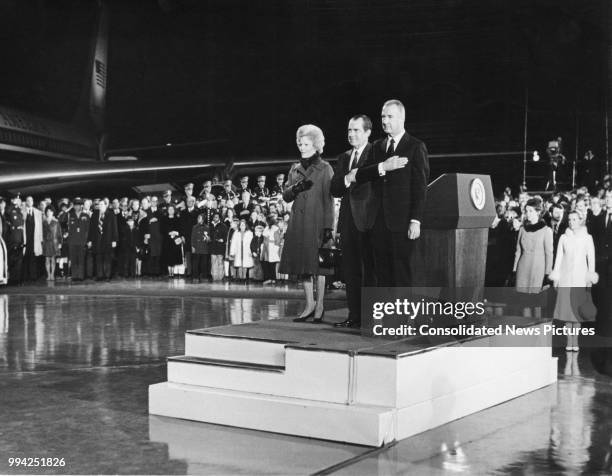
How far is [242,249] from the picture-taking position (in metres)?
12.5

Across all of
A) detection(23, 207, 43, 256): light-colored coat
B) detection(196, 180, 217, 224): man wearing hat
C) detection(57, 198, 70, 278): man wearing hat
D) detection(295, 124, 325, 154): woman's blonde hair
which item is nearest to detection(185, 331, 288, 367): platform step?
detection(295, 124, 325, 154): woman's blonde hair

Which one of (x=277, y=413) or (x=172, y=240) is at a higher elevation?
(x=172, y=240)

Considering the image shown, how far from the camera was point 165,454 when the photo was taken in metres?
3.32

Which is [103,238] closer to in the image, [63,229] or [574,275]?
[63,229]

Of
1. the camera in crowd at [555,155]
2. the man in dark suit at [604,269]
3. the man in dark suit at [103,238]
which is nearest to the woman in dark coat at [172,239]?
the man in dark suit at [103,238]

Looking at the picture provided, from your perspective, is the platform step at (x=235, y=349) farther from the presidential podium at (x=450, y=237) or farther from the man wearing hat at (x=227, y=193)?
the man wearing hat at (x=227, y=193)

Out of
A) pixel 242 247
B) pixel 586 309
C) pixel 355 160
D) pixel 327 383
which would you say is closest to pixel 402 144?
pixel 355 160

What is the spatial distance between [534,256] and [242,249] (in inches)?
246

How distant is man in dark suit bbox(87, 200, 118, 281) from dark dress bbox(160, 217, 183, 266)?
831mm

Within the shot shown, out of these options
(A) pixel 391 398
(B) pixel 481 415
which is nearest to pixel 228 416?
(A) pixel 391 398

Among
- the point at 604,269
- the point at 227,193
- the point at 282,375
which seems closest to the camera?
the point at 282,375

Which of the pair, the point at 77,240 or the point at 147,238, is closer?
the point at 77,240

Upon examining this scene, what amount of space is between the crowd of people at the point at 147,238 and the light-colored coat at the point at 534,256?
5627 millimetres

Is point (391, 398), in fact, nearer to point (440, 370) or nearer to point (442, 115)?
point (440, 370)
